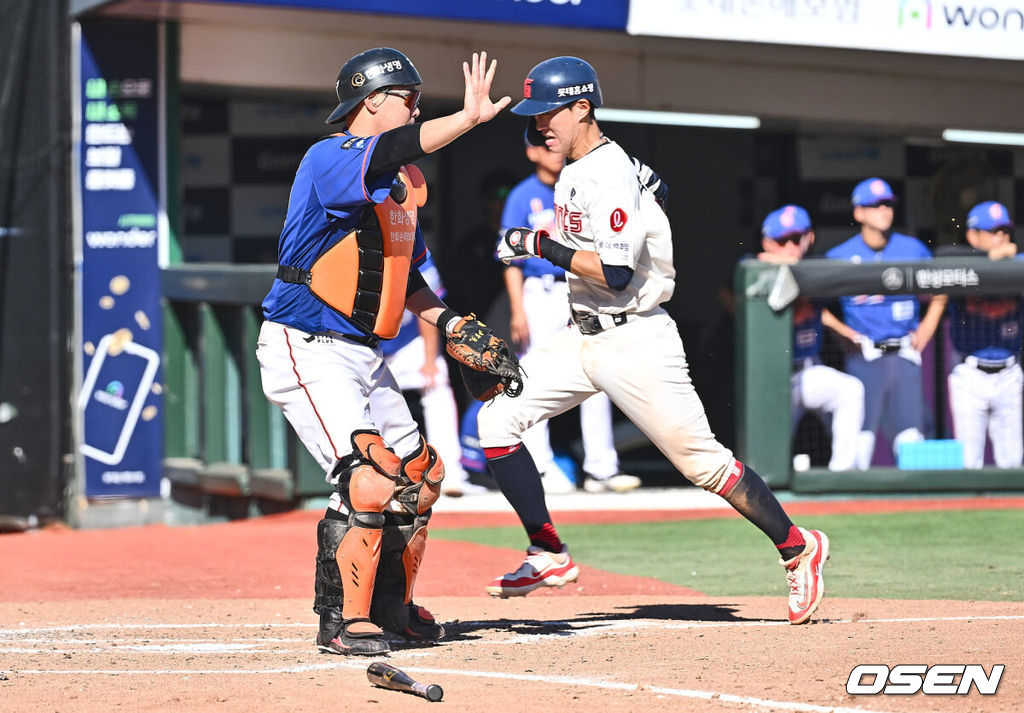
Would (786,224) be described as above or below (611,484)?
above

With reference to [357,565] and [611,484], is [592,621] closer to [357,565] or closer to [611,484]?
[357,565]

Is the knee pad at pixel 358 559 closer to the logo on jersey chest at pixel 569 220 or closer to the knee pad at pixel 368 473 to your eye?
the knee pad at pixel 368 473

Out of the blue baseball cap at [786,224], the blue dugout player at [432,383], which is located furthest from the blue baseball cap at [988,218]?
the blue dugout player at [432,383]

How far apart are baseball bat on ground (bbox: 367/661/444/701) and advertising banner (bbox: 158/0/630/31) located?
5.34 meters

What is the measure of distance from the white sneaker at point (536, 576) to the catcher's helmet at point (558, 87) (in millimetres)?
1540

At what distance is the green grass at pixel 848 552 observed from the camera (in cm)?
640

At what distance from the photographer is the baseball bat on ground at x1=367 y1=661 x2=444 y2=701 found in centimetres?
408

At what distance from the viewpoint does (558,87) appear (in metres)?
5.39

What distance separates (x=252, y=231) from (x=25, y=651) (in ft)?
20.3

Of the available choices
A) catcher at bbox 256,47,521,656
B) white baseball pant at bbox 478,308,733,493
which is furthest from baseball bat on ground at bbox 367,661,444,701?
white baseball pant at bbox 478,308,733,493

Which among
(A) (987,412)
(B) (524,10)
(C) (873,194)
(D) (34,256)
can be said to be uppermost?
(B) (524,10)

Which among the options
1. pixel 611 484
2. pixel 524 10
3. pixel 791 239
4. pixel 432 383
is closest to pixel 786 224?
pixel 791 239

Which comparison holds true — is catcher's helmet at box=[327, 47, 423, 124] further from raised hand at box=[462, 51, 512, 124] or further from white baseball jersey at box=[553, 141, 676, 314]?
white baseball jersey at box=[553, 141, 676, 314]

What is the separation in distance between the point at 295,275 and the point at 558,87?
119 centimetres
